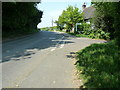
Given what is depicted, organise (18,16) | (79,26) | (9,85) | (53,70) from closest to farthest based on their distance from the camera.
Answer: (9,85) < (53,70) < (18,16) < (79,26)

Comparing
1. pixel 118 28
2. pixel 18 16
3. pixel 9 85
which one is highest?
pixel 18 16

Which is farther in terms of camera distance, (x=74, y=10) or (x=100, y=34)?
(x=74, y=10)

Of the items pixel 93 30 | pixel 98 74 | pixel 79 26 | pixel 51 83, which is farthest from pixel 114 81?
pixel 79 26

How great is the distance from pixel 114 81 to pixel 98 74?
2.61ft

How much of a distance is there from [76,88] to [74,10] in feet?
120

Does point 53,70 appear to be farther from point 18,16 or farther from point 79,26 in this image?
point 79,26

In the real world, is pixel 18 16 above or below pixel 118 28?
above

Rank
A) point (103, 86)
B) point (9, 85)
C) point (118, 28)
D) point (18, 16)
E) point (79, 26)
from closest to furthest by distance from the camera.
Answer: point (103, 86) < point (9, 85) < point (118, 28) < point (18, 16) < point (79, 26)

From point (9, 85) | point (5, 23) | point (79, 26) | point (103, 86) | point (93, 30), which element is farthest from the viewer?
point (79, 26)

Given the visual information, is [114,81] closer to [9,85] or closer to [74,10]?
[9,85]

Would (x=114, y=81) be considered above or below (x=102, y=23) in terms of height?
below

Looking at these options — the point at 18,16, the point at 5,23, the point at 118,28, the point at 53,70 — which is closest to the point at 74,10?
the point at 18,16

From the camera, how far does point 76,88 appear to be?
4922 mm

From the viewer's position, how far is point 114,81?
465 cm
